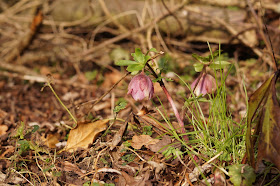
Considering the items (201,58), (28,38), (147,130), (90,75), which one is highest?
(201,58)

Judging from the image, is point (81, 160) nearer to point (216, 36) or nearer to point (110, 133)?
point (110, 133)

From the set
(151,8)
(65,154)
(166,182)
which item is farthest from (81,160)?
(151,8)

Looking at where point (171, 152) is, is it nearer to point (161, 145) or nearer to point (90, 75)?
point (161, 145)

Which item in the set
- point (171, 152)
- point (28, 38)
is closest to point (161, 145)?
point (171, 152)

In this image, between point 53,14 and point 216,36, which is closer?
point 216,36

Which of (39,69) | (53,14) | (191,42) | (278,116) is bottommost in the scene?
(39,69)

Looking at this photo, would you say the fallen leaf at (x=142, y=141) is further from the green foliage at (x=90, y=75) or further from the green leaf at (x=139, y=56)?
the green foliage at (x=90, y=75)
